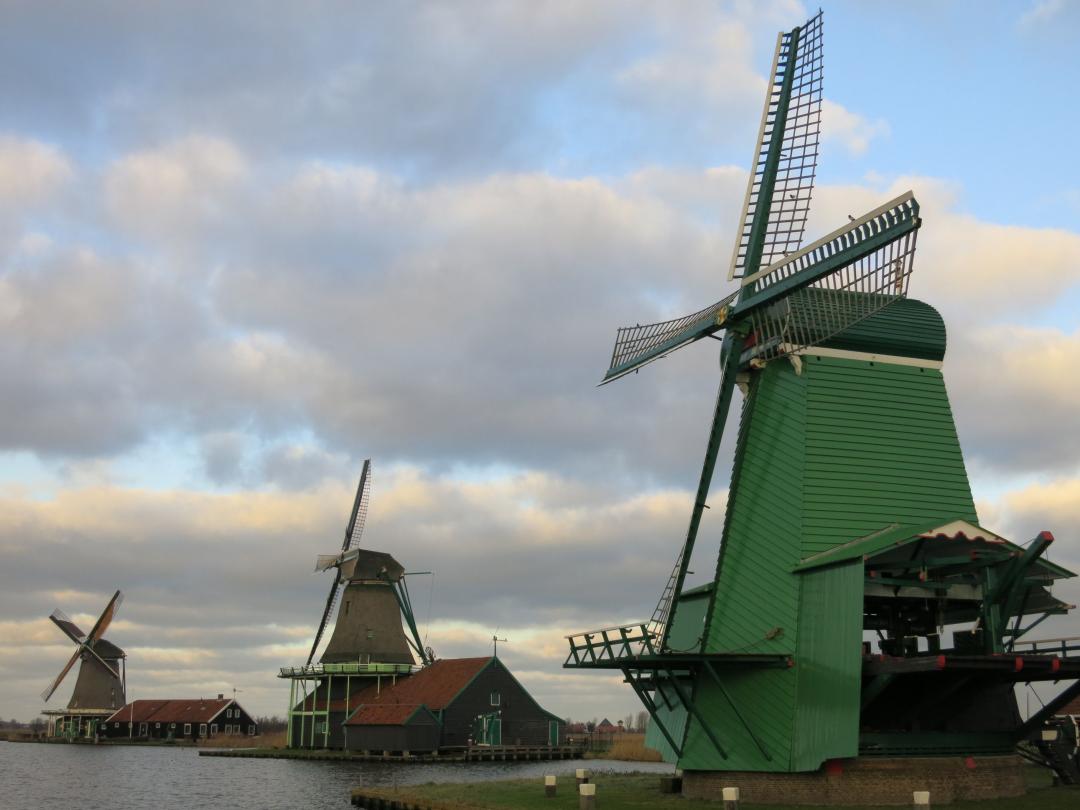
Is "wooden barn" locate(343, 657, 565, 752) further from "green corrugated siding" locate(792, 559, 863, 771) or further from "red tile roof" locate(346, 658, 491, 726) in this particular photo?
"green corrugated siding" locate(792, 559, 863, 771)

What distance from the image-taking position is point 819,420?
22.8m

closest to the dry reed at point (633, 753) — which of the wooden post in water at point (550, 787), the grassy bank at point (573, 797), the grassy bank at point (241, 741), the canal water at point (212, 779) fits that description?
the canal water at point (212, 779)

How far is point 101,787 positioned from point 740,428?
25193 millimetres

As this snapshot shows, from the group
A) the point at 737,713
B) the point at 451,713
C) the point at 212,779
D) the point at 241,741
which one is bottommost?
the point at 241,741

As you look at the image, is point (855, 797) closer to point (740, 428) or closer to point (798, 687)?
point (798, 687)

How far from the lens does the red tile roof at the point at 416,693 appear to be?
52094mm

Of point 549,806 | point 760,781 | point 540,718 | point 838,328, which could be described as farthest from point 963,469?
point 540,718

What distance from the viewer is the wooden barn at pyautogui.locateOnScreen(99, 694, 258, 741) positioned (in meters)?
81.2

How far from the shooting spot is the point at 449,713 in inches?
2060

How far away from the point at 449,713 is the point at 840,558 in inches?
1375

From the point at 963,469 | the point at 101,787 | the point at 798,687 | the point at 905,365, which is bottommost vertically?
the point at 101,787

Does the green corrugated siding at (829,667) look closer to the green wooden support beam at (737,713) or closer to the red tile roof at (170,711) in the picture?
the green wooden support beam at (737,713)

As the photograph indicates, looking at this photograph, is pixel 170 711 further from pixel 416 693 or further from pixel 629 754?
pixel 629 754

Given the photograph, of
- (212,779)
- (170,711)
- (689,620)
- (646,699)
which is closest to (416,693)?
(212,779)
